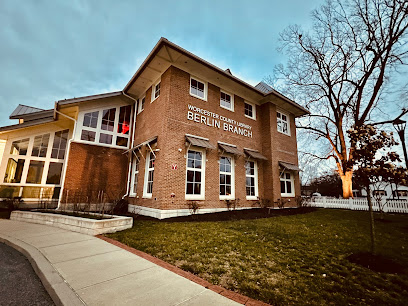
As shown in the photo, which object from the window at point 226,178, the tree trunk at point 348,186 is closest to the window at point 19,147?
the window at point 226,178

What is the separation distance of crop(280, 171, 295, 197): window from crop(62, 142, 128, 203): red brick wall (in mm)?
10816

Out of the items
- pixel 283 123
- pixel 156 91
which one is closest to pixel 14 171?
pixel 156 91

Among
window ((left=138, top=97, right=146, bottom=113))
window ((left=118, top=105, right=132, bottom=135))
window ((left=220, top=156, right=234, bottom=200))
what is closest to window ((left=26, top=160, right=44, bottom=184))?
window ((left=118, top=105, right=132, bottom=135))

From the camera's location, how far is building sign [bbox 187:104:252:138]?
10227 mm

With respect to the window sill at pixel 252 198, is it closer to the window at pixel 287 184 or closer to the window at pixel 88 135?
the window at pixel 287 184

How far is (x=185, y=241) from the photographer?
16.8 ft

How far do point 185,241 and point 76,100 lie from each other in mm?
10685

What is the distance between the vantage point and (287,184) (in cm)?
1378

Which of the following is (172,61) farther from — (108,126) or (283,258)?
(283,258)

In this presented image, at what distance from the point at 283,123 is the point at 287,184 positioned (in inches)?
185

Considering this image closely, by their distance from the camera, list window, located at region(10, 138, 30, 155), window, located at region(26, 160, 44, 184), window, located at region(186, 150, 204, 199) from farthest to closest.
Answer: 1. window, located at region(10, 138, 30, 155)
2. window, located at region(26, 160, 44, 184)
3. window, located at region(186, 150, 204, 199)

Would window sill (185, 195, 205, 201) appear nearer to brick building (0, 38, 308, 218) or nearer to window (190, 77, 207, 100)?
brick building (0, 38, 308, 218)

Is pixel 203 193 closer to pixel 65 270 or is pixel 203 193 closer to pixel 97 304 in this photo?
pixel 65 270

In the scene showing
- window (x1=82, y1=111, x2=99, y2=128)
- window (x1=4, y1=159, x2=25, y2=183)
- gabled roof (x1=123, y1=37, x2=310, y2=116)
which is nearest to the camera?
gabled roof (x1=123, y1=37, x2=310, y2=116)
